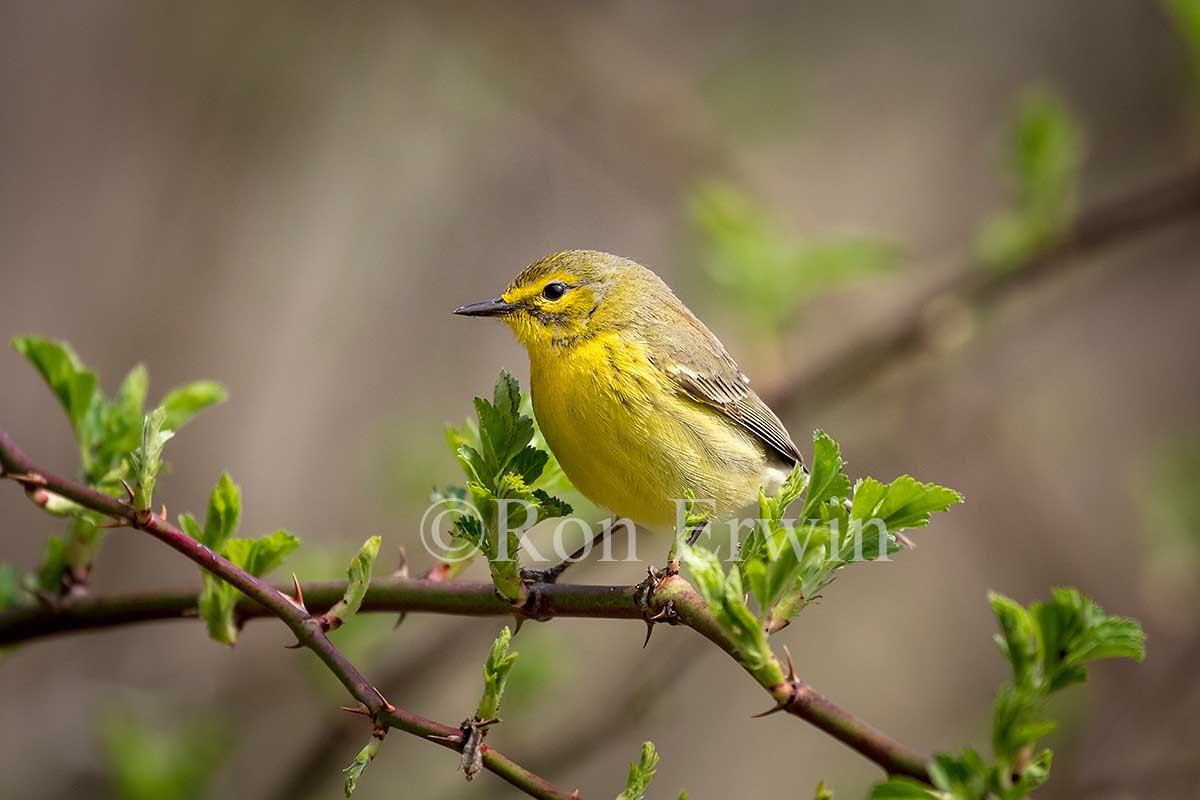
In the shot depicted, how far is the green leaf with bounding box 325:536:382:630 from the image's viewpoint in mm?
1766

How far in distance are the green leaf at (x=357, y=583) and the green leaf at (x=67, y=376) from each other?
76cm

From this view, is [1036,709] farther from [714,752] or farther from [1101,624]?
[714,752]

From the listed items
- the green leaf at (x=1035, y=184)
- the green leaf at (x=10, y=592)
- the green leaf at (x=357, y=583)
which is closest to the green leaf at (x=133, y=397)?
the green leaf at (x=10, y=592)

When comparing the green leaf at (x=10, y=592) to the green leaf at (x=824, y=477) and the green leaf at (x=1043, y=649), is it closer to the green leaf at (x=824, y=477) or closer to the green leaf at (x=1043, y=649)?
the green leaf at (x=824, y=477)

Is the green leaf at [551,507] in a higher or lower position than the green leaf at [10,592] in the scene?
higher

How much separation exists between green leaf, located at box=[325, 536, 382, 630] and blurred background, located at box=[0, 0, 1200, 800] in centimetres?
193

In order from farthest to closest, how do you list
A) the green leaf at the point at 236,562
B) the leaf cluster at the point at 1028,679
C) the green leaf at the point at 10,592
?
the green leaf at the point at 10,592, the green leaf at the point at 236,562, the leaf cluster at the point at 1028,679

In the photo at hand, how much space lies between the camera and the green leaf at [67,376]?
2.20 meters

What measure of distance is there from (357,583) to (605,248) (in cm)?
422

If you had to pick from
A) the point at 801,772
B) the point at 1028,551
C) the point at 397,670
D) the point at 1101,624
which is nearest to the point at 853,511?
the point at 1101,624

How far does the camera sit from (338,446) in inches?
218

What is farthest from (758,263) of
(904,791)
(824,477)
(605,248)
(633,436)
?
(904,791)

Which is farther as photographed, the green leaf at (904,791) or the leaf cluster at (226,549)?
the leaf cluster at (226,549)

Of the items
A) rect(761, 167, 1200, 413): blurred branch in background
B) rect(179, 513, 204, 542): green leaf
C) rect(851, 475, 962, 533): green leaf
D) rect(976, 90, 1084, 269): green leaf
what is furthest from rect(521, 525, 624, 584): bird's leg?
rect(976, 90, 1084, 269): green leaf
